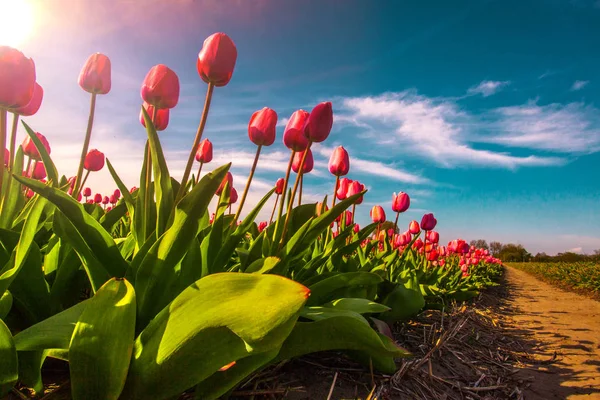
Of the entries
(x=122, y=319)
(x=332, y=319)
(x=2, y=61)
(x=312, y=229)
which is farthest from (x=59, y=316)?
(x=312, y=229)

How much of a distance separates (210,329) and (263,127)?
1040mm

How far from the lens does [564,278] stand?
1579cm

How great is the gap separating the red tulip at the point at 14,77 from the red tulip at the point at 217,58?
59 cm

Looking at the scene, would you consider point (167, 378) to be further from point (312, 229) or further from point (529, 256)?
point (529, 256)

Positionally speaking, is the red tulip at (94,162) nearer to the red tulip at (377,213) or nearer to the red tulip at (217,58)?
the red tulip at (217,58)

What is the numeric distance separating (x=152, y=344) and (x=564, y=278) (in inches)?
745

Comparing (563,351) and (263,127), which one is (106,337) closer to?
(263,127)

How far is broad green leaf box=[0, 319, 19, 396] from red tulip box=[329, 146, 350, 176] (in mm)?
1739

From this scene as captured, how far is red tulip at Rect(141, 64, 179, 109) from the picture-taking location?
156cm

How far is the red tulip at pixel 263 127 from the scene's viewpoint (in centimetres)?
174

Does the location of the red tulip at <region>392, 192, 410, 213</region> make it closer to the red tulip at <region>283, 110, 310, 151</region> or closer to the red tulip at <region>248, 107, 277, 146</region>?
the red tulip at <region>283, 110, 310, 151</region>

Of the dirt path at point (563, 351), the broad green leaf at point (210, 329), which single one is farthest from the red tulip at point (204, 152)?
the dirt path at point (563, 351)

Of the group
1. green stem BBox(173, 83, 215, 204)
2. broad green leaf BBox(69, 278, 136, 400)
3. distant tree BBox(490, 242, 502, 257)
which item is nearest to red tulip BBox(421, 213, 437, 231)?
green stem BBox(173, 83, 215, 204)

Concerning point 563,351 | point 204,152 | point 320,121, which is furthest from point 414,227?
point 320,121
